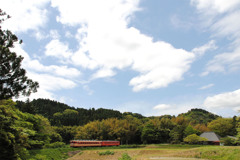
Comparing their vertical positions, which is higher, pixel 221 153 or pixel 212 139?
pixel 212 139

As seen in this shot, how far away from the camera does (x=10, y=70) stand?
11.2 meters

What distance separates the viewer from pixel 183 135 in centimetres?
5300

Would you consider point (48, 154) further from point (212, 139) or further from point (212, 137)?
point (212, 137)

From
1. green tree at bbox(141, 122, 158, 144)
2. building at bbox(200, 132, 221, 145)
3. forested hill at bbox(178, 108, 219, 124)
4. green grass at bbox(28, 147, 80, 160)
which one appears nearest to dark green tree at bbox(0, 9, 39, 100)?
green grass at bbox(28, 147, 80, 160)

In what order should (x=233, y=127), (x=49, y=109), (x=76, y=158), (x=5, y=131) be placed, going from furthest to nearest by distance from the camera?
(x=49, y=109), (x=233, y=127), (x=76, y=158), (x=5, y=131)

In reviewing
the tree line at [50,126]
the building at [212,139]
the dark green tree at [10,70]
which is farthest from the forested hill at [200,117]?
the dark green tree at [10,70]

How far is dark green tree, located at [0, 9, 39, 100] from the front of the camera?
10.9m

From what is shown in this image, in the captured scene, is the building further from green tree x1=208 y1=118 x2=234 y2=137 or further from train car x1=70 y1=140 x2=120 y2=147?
train car x1=70 y1=140 x2=120 y2=147

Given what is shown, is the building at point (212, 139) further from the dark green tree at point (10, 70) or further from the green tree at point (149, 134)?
the dark green tree at point (10, 70)

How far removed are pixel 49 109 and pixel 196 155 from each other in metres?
95.9

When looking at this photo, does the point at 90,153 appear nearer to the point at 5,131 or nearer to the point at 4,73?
the point at 5,131

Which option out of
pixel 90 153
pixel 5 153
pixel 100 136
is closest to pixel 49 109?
pixel 100 136

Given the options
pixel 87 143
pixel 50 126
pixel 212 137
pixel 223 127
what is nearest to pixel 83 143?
pixel 87 143

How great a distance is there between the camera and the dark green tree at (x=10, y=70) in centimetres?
1086
